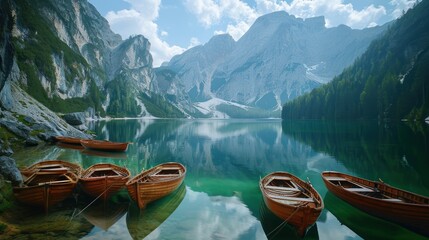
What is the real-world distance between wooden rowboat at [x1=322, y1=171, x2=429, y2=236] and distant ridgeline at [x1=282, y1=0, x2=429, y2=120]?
96.9 meters

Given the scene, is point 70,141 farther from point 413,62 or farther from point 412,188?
point 413,62

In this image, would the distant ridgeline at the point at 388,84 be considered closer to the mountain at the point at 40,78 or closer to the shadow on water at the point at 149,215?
the shadow on water at the point at 149,215

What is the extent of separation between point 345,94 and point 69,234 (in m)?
154

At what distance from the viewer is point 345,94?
469 ft

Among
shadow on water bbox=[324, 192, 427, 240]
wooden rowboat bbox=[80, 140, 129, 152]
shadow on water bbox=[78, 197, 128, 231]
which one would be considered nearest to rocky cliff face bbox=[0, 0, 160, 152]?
wooden rowboat bbox=[80, 140, 129, 152]

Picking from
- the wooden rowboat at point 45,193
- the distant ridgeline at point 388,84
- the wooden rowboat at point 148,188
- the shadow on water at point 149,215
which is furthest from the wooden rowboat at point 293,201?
the distant ridgeline at point 388,84

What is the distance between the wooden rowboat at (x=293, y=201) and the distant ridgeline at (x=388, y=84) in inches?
3942

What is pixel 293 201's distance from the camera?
1567 centimetres

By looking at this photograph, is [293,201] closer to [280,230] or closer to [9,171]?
[280,230]

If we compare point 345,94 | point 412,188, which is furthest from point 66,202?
point 345,94

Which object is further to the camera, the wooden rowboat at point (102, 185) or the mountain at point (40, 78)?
the mountain at point (40, 78)

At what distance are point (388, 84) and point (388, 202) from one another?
411 feet

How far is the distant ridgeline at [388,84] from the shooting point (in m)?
104

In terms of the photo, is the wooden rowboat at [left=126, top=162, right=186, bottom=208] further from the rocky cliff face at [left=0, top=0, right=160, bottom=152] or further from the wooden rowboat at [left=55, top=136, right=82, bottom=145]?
the wooden rowboat at [left=55, top=136, right=82, bottom=145]
